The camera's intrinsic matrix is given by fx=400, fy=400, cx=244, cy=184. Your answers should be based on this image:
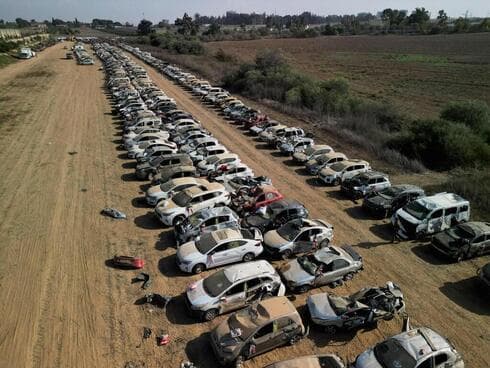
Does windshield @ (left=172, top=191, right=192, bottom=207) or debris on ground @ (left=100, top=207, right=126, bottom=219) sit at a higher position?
windshield @ (left=172, top=191, right=192, bottom=207)

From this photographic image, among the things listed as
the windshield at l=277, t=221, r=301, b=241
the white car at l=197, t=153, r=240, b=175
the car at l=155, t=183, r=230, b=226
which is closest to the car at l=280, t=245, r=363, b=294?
the windshield at l=277, t=221, r=301, b=241

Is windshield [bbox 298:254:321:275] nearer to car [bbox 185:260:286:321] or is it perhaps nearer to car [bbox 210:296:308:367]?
car [bbox 185:260:286:321]

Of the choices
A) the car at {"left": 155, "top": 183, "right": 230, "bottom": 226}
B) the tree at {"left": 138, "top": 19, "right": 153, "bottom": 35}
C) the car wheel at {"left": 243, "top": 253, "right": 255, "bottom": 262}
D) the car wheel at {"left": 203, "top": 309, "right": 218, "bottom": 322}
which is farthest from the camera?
the tree at {"left": 138, "top": 19, "right": 153, "bottom": 35}

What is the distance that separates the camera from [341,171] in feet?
75.8

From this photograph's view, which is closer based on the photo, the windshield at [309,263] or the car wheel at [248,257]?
the windshield at [309,263]

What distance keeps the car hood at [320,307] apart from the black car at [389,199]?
7771 millimetres

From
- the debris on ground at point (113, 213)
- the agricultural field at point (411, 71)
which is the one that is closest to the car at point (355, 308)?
the debris on ground at point (113, 213)

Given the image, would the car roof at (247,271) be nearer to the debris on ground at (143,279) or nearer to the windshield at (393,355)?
the debris on ground at (143,279)

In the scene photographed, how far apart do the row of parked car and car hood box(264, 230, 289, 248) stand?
4 cm

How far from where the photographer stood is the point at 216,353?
36.6 feet

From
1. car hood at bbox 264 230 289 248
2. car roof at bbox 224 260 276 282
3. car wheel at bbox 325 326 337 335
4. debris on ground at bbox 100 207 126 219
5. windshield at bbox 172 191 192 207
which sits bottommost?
car wheel at bbox 325 326 337 335

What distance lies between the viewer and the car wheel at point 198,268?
49.3 ft

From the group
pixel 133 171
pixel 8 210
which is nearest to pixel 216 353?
pixel 8 210

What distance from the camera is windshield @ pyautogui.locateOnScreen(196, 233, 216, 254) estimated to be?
49.5 ft
